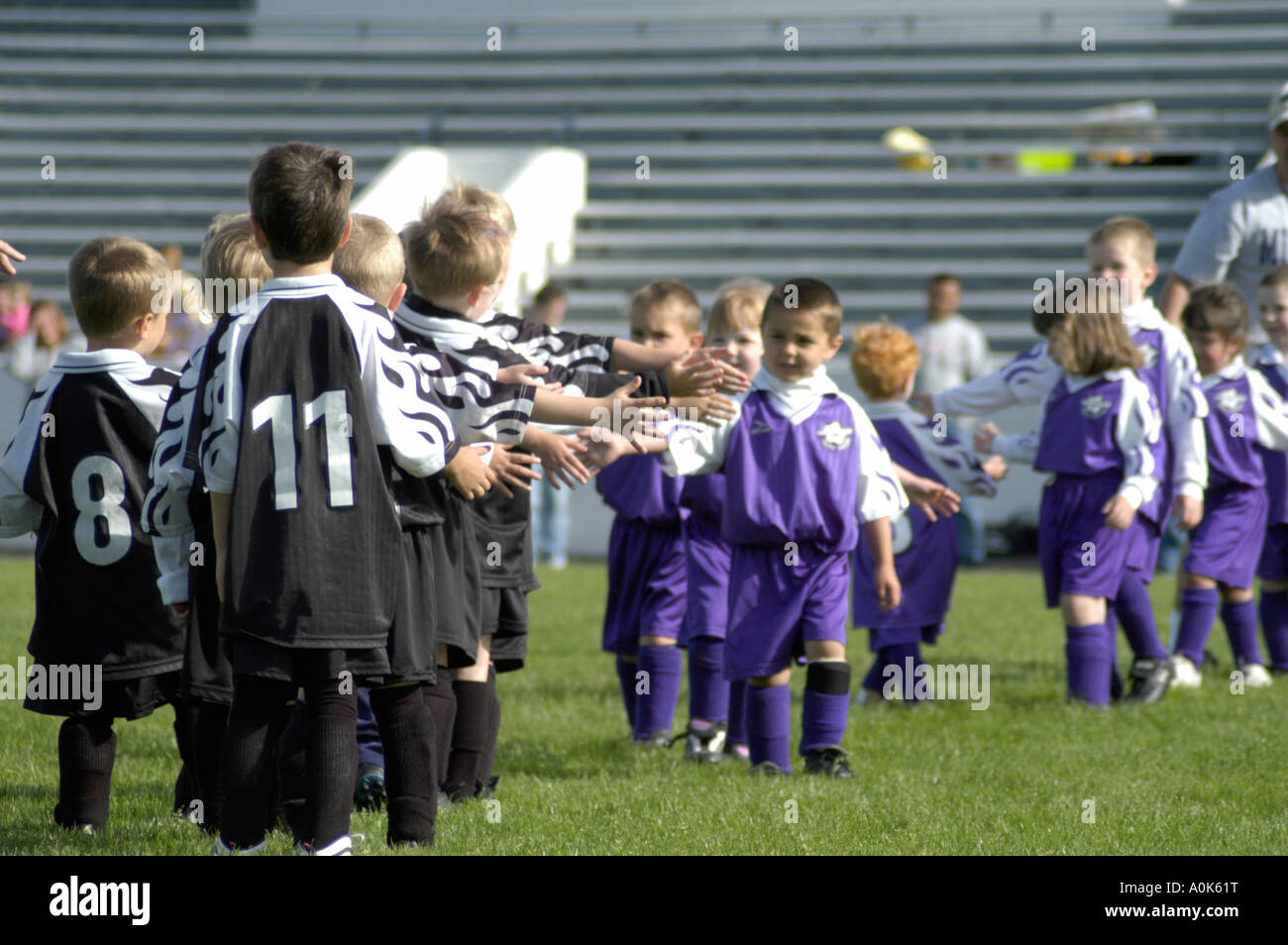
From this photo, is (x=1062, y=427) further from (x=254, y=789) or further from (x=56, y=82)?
(x=56, y=82)

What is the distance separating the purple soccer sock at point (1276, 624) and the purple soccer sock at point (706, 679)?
312cm

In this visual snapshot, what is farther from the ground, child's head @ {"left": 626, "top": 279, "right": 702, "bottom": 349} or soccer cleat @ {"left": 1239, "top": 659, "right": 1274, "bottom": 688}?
child's head @ {"left": 626, "top": 279, "right": 702, "bottom": 349}

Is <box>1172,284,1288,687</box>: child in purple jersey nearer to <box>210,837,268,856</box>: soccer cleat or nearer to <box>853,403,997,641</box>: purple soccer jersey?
<box>853,403,997,641</box>: purple soccer jersey

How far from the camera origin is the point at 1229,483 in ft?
23.0

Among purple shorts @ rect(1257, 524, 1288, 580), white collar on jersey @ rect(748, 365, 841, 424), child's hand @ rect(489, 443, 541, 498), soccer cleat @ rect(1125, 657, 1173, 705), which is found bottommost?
soccer cleat @ rect(1125, 657, 1173, 705)

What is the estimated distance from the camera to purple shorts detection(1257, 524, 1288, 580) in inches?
288

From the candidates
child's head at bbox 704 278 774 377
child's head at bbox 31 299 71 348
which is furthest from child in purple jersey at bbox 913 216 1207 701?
child's head at bbox 31 299 71 348

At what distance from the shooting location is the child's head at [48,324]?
43.0 feet

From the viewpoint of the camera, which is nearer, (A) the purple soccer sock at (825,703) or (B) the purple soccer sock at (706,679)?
(A) the purple soccer sock at (825,703)

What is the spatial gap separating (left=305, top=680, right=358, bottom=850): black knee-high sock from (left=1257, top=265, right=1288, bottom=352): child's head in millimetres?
5189

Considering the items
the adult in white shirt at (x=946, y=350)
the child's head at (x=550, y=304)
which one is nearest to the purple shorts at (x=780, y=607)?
the child's head at (x=550, y=304)

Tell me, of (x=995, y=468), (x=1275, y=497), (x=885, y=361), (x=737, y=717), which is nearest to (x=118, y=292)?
(x=737, y=717)

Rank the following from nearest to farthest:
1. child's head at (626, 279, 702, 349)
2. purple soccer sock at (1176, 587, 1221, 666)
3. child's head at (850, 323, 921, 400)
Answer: child's head at (626, 279, 702, 349)
child's head at (850, 323, 921, 400)
purple soccer sock at (1176, 587, 1221, 666)

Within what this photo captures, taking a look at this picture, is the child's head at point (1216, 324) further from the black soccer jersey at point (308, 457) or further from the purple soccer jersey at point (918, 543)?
the black soccer jersey at point (308, 457)
